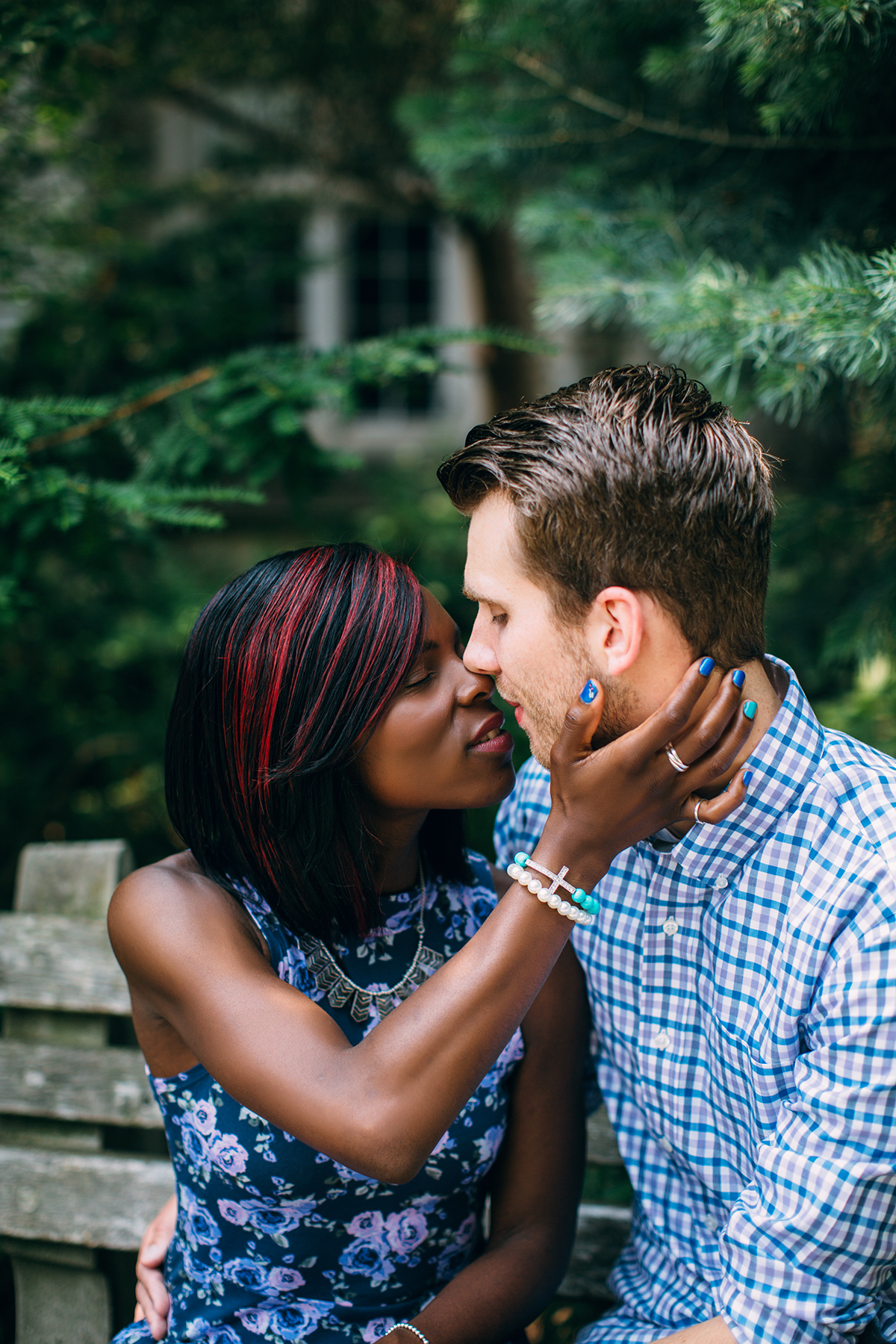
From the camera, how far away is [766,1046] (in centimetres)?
157

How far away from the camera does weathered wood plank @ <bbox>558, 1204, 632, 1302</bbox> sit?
7.29ft

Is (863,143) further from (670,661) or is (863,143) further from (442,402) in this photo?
(442,402)

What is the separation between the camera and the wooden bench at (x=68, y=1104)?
7.89ft

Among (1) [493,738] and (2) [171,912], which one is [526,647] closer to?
(1) [493,738]

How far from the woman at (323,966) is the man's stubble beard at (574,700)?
0.15 metres

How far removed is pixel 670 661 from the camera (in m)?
1.63

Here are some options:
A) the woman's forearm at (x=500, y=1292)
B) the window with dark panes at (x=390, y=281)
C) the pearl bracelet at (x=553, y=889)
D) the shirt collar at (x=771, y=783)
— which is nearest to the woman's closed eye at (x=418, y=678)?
the pearl bracelet at (x=553, y=889)

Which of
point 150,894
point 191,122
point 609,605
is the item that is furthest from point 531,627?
point 191,122

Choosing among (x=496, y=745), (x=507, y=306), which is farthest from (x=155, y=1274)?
(x=507, y=306)

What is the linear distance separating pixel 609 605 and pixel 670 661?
0.46ft

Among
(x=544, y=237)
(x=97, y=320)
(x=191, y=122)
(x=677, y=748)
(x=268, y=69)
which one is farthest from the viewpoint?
(x=191, y=122)

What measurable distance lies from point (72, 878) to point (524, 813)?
1.21m

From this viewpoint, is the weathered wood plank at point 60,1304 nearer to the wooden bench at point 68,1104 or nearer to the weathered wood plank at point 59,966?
the wooden bench at point 68,1104

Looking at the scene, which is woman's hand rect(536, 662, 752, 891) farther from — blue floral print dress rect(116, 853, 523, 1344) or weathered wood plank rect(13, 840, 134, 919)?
weathered wood plank rect(13, 840, 134, 919)
